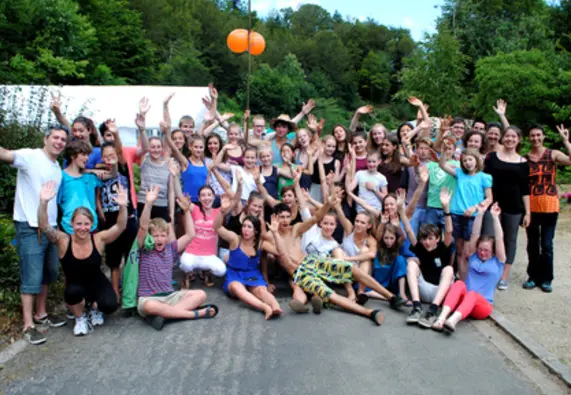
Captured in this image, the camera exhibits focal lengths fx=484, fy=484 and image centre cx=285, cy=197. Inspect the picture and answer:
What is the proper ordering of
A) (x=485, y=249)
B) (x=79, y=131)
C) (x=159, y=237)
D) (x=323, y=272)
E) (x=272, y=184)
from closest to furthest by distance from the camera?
(x=159, y=237)
(x=79, y=131)
(x=485, y=249)
(x=323, y=272)
(x=272, y=184)

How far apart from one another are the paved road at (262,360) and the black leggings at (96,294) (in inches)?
10.5

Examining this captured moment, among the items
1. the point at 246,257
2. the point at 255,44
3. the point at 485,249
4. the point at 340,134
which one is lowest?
the point at 246,257

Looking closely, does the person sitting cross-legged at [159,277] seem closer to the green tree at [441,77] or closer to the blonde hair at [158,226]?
the blonde hair at [158,226]

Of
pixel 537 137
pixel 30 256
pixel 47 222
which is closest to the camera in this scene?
pixel 47 222

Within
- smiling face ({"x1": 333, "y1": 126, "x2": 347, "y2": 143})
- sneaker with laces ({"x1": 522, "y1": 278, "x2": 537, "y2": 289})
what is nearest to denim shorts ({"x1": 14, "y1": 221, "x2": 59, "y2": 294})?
smiling face ({"x1": 333, "y1": 126, "x2": 347, "y2": 143})

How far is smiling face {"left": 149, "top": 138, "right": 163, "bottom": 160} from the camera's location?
5.79 meters

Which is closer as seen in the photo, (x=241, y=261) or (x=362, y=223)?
(x=241, y=261)

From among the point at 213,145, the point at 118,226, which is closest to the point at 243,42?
the point at 213,145

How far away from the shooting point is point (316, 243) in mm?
6020

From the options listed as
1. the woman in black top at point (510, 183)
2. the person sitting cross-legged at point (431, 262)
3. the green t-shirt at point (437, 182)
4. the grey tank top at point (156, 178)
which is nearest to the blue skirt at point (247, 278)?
the grey tank top at point (156, 178)

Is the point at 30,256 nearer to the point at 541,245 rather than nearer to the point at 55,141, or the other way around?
the point at 55,141

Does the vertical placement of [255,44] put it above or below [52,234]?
above

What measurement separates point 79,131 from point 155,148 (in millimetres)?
882

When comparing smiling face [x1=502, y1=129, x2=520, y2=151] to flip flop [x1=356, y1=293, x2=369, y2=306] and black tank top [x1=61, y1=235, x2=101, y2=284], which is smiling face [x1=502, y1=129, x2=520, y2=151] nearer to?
flip flop [x1=356, y1=293, x2=369, y2=306]
